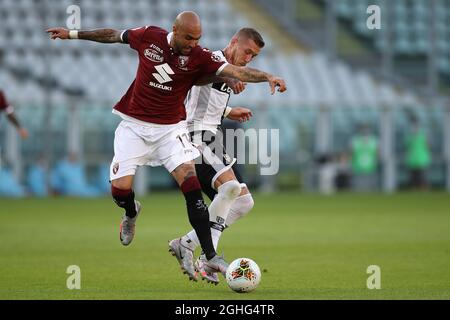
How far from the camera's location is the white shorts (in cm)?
955

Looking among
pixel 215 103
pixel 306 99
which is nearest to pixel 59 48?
pixel 306 99

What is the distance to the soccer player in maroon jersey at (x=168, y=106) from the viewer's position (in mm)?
9234

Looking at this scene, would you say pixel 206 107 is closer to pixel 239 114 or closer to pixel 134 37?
pixel 239 114

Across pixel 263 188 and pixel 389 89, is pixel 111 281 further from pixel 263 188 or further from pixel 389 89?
pixel 389 89

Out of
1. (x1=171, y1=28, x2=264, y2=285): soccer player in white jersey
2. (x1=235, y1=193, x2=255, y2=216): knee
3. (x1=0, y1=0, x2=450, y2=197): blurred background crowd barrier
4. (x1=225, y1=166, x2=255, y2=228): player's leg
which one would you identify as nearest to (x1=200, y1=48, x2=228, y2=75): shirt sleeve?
(x1=171, y1=28, x2=264, y2=285): soccer player in white jersey

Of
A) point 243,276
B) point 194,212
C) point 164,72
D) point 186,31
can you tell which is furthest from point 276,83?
point 243,276

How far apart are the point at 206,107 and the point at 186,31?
1.29 metres

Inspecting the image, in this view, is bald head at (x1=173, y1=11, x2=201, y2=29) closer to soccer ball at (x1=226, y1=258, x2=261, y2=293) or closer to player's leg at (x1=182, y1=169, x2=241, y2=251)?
player's leg at (x1=182, y1=169, x2=241, y2=251)

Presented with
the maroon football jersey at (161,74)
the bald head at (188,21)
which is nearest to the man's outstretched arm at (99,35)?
the maroon football jersey at (161,74)

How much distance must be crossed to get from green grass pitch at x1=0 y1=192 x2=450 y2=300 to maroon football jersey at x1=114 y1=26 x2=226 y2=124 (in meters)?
1.53

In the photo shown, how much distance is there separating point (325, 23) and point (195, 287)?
24.1 meters

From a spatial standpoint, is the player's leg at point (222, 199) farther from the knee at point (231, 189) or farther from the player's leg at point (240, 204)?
the player's leg at point (240, 204)

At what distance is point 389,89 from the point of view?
106 ft
